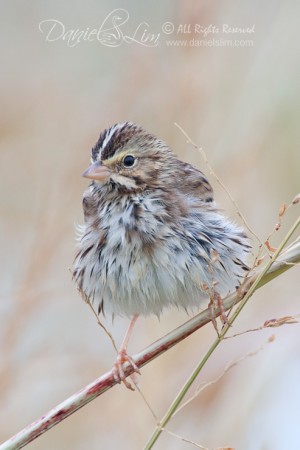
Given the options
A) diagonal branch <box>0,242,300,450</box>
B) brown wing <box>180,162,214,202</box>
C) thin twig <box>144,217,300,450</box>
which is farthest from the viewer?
brown wing <box>180,162,214,202</box>

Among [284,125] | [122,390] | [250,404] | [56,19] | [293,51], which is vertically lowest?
[250,404]

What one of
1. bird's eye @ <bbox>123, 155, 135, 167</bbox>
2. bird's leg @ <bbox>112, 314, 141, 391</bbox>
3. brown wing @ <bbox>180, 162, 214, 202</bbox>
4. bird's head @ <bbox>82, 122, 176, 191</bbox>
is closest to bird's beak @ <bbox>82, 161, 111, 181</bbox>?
bird's head @ <bbox>82, 122, 176, 191</bbox>

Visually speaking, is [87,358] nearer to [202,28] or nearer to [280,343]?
[280,343]

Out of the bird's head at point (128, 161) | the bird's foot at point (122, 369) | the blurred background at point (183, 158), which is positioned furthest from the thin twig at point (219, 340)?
the blurred background at point (183, 158)

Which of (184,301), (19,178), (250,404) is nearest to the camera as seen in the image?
(184,301)

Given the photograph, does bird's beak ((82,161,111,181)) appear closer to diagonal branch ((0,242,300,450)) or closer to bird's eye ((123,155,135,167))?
bird's eye ((123,155,135,167))

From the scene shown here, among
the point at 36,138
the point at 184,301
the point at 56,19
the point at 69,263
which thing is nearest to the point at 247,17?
the point at 56,19

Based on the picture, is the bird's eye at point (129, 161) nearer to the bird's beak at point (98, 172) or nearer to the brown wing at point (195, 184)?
the bird's beak at point (98, 172)
